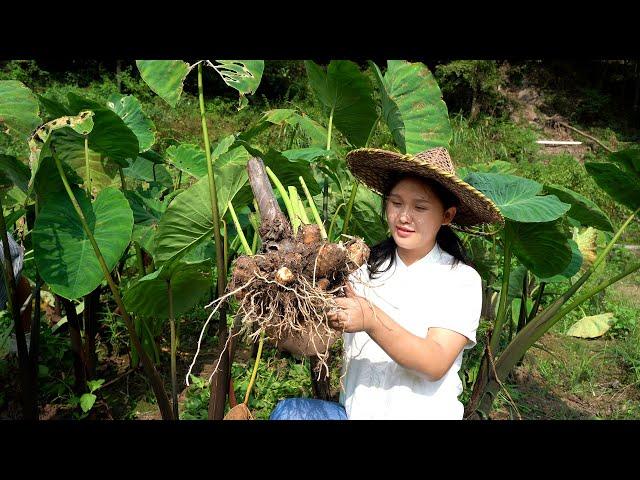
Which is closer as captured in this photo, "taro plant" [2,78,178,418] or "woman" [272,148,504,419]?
"woman" [272,148,504,419]

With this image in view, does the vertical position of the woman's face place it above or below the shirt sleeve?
above

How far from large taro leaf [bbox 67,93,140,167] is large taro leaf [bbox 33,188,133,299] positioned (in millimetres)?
195

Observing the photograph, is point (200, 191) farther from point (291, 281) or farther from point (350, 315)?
point (350, 315)

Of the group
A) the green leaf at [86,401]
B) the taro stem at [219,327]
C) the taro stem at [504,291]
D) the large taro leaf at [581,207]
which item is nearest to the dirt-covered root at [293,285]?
the taro stem at [219,327]

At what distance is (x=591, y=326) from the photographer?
12.0 feet

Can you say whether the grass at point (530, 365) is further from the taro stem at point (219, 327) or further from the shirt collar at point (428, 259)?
the shirt collar at point (428, 259)

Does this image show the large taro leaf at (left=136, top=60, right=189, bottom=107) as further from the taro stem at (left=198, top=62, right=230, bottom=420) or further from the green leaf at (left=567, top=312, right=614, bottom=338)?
the green leaf at (left=567, top=312, right=614, bottom=338)

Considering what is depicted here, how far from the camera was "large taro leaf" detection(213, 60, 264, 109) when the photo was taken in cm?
186

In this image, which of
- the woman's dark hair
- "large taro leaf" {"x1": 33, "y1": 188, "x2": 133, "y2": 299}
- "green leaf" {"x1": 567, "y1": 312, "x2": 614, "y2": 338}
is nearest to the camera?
the woman's dark hair

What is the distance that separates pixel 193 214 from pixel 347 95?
781 millimetres

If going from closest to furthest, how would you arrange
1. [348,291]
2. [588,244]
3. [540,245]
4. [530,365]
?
[348,291] < [540,245] < [588,244] < [530,365]

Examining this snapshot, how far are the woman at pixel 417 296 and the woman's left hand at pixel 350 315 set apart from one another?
3 cm

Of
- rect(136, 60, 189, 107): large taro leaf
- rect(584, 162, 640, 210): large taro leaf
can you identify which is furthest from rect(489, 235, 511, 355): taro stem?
rect(136, 60, 189, 107): large taro leaf

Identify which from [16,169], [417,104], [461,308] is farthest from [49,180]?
[461,308]
